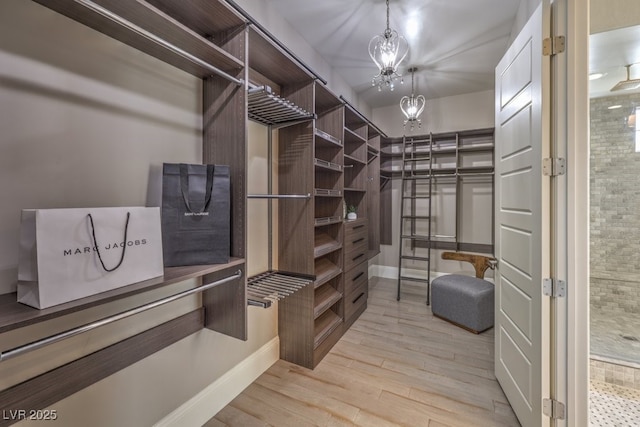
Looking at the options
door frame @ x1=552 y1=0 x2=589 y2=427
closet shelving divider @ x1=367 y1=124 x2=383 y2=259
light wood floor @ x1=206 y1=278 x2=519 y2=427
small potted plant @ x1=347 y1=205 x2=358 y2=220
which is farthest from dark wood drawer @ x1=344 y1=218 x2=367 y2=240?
door frame @ x1=552 y1=0 x2=589 y2=427

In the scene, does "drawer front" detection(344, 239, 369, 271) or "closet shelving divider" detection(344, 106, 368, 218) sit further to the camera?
"closet shelving divider" detection(344, 106, 368, 218)

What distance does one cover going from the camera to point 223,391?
1703mm

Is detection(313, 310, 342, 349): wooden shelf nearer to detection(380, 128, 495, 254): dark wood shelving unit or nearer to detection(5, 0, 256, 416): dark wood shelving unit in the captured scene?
detection(5, 0, 256, 416): dark wood shelving unit

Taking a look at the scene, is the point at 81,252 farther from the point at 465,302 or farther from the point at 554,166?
the point at 465,302

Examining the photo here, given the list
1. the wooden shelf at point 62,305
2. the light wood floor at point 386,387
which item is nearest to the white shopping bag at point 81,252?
the wooden shelf at point 62,305

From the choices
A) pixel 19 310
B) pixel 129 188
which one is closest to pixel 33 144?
pixel 129 188

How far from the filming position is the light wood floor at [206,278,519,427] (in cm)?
163

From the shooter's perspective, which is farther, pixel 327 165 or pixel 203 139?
pixel 327 165

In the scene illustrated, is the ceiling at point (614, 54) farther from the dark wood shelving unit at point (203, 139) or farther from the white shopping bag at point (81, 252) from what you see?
the white shopping bag at point (81, 252)

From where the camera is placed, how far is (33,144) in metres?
0.93

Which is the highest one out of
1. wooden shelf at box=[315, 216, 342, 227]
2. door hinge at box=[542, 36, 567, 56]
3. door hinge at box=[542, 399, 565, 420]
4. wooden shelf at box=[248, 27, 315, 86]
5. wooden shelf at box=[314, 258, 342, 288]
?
wooden shelf at box=[248, 27, 315, 86]

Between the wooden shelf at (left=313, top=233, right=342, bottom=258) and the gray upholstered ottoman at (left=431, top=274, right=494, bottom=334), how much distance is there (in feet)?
4.55

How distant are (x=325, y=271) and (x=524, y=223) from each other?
150 cm

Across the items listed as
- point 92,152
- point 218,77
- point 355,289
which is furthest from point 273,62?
point 355,289
